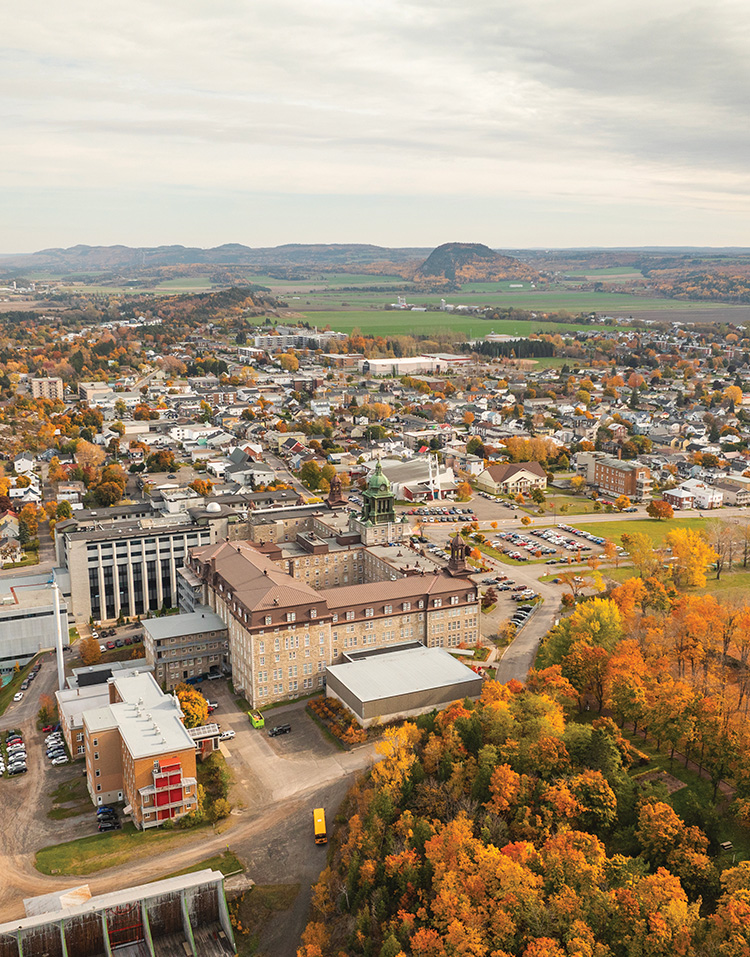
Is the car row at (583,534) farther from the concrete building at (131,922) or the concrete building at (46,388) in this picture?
the concrete building at (46,388)

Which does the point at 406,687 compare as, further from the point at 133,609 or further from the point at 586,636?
the point at 133,609

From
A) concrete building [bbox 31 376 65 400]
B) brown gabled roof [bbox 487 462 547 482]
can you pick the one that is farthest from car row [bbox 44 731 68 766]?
concrete building [bbox 31 376 65 400]

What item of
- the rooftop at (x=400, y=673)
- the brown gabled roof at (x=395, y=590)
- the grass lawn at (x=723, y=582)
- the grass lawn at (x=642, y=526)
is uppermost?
the brown gabled roof at (x=395, y=590)

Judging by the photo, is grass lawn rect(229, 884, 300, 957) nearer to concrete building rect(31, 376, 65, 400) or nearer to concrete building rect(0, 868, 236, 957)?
concrete building rect(0, 868, 236, 957)

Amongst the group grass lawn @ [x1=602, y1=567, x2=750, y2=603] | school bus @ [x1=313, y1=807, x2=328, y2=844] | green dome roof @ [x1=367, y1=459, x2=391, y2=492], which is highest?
green dome roof @ [x1=367, y1=459, x2=391, y2=492]

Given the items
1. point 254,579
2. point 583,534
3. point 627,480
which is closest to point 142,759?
point 254,579

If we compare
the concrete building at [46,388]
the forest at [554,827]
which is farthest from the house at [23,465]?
the forest at [554,827]
